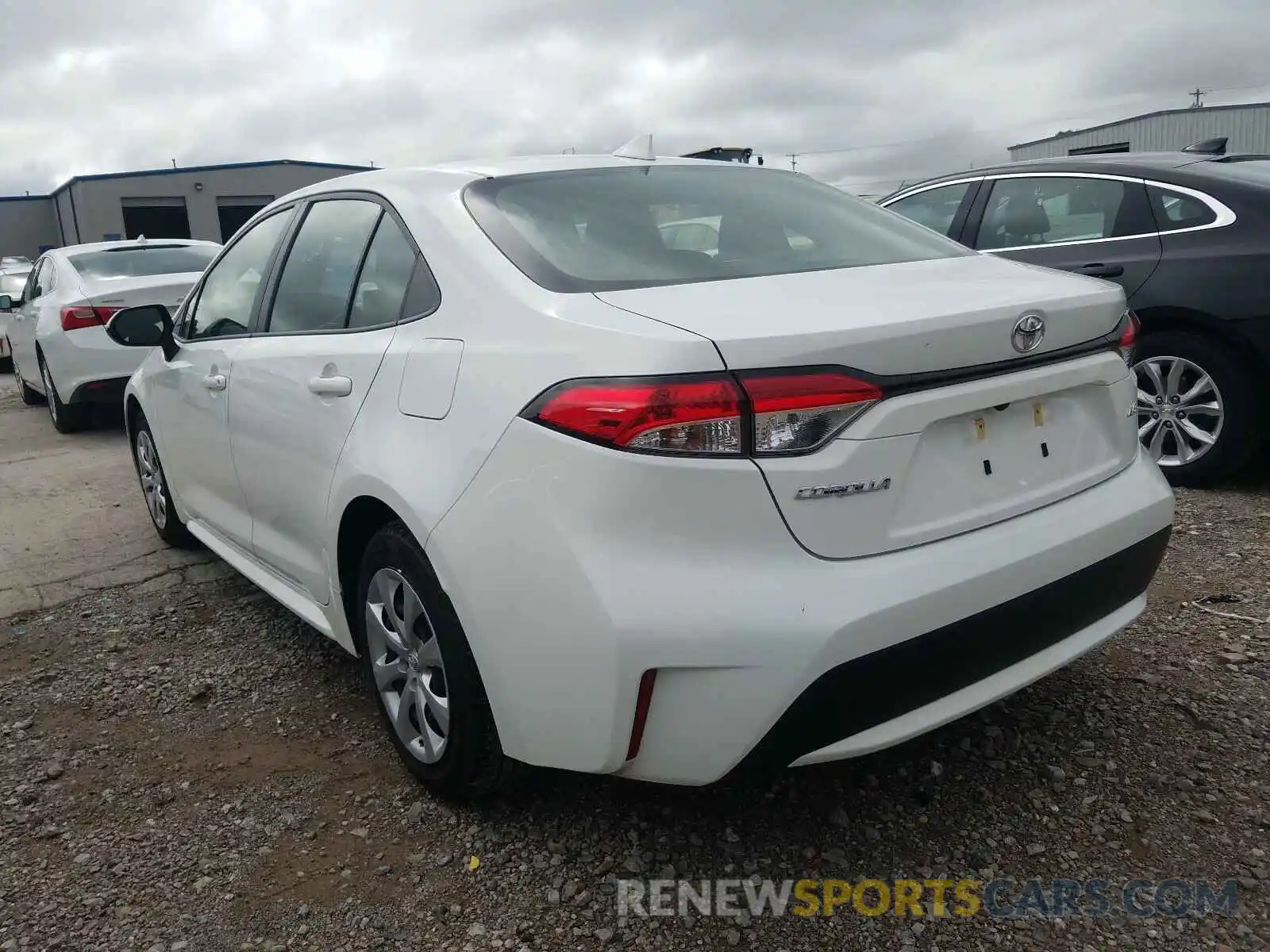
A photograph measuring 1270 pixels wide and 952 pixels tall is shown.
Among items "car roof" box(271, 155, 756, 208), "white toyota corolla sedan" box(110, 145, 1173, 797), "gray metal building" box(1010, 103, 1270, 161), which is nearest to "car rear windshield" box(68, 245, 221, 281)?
"car roof" box(271, 155, 756, 208)

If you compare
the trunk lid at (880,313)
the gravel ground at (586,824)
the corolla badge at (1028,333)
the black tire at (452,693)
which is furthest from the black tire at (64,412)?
the corolla badge at (1028,333)

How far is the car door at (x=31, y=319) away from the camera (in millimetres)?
8047

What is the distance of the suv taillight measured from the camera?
1754 mm

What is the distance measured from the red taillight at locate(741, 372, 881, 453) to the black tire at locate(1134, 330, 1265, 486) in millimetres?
3303

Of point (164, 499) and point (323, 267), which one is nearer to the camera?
point (323, 267)

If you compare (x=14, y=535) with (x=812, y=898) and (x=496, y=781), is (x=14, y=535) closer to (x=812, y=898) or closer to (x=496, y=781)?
(x=496, y=781)

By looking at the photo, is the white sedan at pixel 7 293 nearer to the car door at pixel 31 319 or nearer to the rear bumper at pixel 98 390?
the car door at pixel 31 319

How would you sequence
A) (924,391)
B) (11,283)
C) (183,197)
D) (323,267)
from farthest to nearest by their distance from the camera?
(183,197) → (11,283) → (323,267) → (924,391)

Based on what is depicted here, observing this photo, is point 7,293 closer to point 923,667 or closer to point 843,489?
point 843,489

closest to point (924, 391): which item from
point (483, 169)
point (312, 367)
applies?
point (483, 169)

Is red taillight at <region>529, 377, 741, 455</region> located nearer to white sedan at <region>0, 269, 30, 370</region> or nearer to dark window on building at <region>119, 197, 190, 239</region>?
white sedan at <region>0, 269, 30, 370</region>

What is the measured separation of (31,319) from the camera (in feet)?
27.3

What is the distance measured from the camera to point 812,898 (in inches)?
82.1

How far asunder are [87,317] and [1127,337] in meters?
7.01
